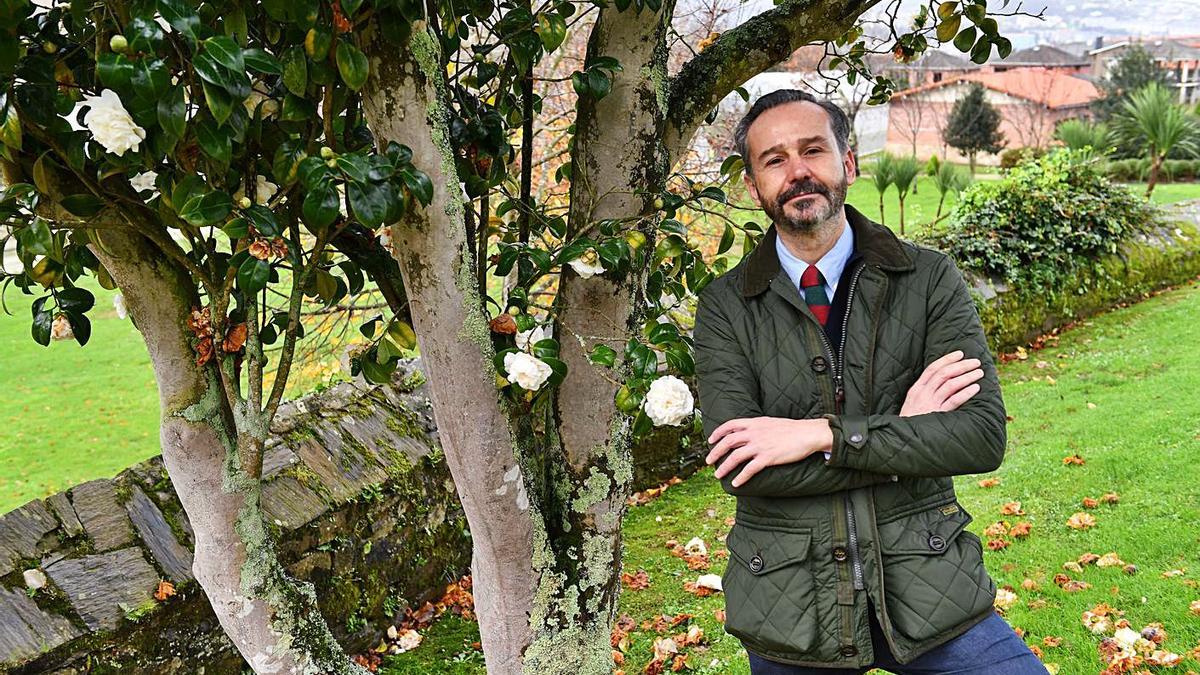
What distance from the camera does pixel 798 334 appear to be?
1.98 metres

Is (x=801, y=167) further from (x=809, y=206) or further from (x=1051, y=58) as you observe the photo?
(x=1051, y=58)

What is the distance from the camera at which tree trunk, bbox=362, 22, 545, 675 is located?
61.4 inches

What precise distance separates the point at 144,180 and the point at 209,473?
0.56 metres

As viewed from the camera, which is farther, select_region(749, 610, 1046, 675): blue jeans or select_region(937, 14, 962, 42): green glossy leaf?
select_region(937, 14, 962, 42): green glossy leaf

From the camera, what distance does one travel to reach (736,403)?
198 centimetres

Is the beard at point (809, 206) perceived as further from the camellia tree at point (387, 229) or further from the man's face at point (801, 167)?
the camellia tree at point (387, 229)

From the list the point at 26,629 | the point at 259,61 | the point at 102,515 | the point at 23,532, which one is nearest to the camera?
the point at 259,61

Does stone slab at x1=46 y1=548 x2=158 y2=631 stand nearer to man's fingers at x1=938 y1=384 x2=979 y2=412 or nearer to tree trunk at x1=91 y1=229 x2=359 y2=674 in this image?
tree trunk at x1=91 y1=229 x2=359 y2=674

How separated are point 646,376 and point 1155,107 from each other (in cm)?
1473

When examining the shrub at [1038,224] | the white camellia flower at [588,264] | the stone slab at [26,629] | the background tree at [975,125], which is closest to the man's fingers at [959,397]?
the white camellia flower at [588,264]

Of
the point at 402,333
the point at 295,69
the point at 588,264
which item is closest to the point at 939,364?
the point at 588,264

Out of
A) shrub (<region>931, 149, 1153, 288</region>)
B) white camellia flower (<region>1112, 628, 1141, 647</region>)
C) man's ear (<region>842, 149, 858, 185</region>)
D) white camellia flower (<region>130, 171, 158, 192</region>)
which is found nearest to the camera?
white camellia flower (<region>130, 171, 158, 192</region>)

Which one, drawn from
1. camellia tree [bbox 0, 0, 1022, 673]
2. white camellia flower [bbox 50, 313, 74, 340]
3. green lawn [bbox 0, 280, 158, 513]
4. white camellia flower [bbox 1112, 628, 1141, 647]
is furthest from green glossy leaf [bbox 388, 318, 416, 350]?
green lawn [bbox 0, 280, 158, 513]

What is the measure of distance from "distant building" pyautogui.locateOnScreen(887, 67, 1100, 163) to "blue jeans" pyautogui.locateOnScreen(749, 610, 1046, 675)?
29558 mm
